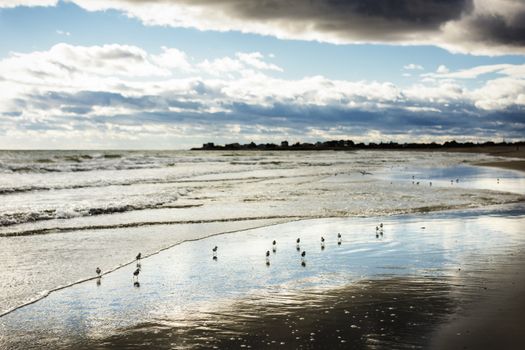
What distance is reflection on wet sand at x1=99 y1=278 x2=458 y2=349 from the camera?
7.86 metres

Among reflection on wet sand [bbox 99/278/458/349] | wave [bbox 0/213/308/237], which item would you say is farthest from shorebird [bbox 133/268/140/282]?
wave [bbox 0/213/308/237]

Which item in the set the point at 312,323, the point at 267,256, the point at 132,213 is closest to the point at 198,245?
the point at 267,256

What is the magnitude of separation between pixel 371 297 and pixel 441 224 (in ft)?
36.3

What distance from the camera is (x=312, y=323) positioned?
8.69 metres

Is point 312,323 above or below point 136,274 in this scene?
below

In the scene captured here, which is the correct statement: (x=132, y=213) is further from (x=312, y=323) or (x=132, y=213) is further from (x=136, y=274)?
(x=312, y=323)

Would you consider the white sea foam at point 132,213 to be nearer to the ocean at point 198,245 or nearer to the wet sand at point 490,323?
the ocean at point 198,245

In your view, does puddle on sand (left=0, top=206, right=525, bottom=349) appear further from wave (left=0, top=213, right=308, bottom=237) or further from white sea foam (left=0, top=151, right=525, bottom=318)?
wave (left=0, top=213, right=308, bottom=237)

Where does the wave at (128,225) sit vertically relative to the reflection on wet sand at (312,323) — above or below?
above

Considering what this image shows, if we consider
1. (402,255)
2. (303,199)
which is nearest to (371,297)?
(402,255)

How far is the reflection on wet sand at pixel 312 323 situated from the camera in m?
7.86

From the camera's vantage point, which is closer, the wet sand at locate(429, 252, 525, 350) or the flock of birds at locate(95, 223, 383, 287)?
the wet sand at locate(429, 252, 525, 350)

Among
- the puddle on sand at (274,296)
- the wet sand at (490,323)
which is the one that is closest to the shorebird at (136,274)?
the puddle on sand at (274,296)

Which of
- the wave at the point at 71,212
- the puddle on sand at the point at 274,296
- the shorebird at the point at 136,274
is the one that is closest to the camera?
the puddle on sand at the point at 274,296
